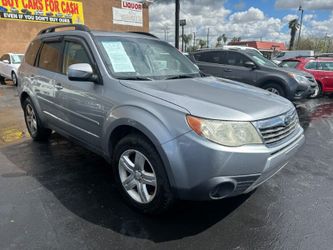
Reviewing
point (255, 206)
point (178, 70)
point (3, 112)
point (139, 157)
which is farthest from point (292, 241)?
point (3, 112)

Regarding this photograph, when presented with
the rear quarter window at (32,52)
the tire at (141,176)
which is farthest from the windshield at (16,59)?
the tire at (141,176)

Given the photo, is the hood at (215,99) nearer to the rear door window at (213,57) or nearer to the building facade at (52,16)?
the rear door window at (213,57)

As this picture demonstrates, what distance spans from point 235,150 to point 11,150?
3.90m

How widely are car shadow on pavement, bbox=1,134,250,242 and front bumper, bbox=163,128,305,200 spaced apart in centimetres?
47

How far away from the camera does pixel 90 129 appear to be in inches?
137

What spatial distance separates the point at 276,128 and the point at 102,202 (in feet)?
6.28

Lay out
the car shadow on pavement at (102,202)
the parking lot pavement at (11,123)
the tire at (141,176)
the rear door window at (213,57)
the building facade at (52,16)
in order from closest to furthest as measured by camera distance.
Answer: the tire at (141,176)
the car shadow on pavement at (102,202)
the parking lot pavement at (11,123)
the rear door window at (213,57)
the building facade at (52,16)

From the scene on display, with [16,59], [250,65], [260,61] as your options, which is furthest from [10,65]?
[260,61]

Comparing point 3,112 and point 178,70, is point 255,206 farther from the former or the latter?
point 3,112

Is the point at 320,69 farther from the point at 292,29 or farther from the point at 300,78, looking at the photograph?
the point at 292,29

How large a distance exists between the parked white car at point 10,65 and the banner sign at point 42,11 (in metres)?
6.27

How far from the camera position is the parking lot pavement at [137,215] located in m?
2.61

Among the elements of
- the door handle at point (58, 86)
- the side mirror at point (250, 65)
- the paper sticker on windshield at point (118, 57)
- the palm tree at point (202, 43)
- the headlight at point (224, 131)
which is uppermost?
the paper sticker on windshield at point (118, 57)

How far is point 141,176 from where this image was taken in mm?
2898
